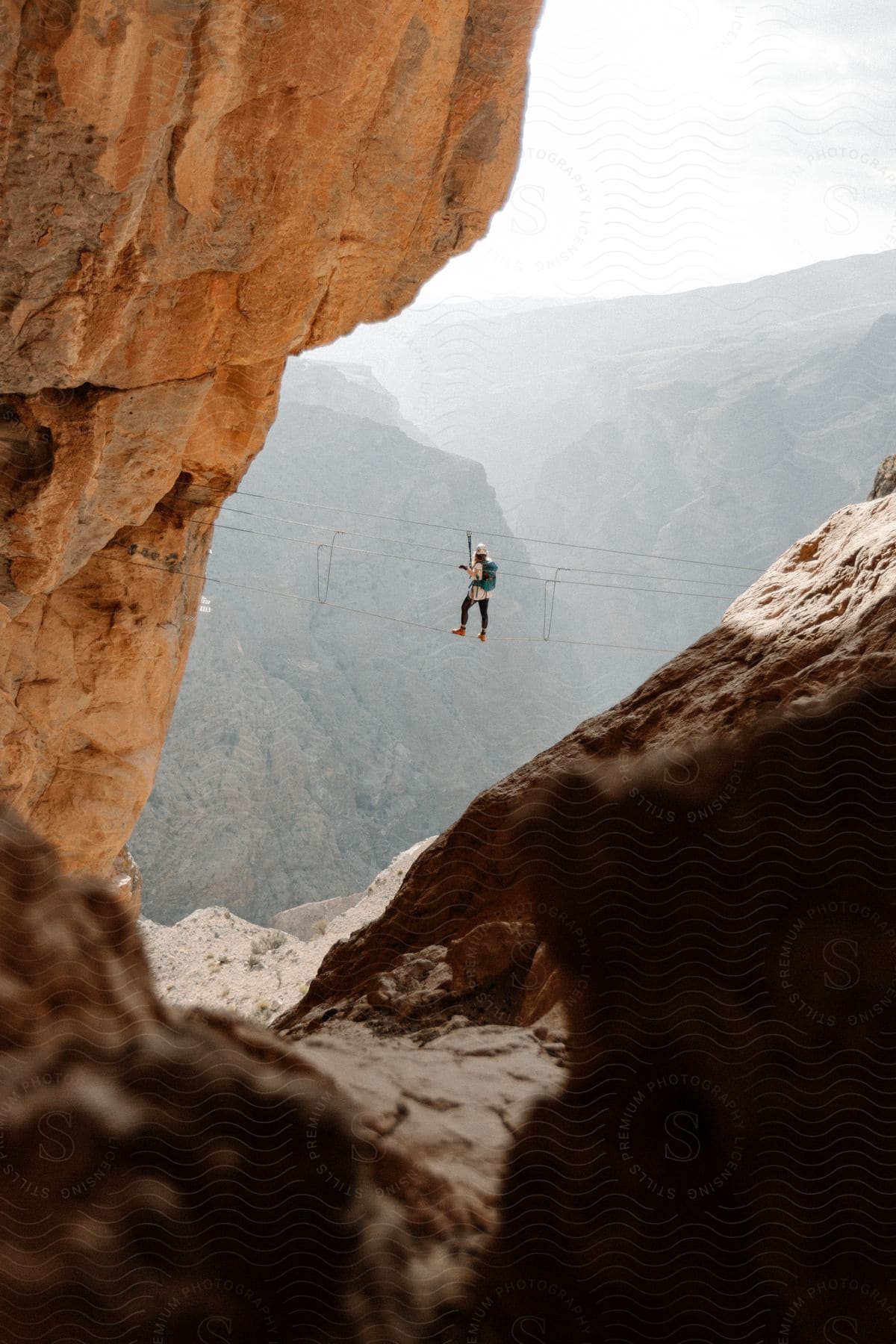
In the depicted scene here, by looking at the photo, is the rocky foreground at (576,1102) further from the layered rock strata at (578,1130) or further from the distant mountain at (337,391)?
the distant mountain at (337,391)

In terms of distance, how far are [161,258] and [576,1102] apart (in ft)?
21.8

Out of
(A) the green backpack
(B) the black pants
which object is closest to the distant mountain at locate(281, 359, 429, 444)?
(B) the black pants

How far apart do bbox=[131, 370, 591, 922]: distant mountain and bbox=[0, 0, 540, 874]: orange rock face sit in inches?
1032

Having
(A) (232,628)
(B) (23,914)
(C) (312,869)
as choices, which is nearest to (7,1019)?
(B) (23,914)

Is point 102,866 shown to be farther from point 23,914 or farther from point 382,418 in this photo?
point 382,418

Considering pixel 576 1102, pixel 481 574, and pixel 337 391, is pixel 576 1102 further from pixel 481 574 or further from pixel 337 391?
pixel 337 391

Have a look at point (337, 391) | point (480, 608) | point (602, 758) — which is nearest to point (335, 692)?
point (337, 391)

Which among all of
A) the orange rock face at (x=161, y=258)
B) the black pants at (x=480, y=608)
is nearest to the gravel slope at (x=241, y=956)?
the orange rock face at (x=161, y=258)

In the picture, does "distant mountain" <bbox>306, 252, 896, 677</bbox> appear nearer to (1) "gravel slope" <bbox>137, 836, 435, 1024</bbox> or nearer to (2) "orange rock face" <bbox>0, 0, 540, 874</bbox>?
(1) "gravel slope" <bbox>137, 836, 435, 1024</bbox>

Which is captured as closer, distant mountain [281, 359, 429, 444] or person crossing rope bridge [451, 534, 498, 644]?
person crossing rope bridge [451, 534, 498, 644]

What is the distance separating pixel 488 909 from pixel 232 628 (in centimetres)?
5403

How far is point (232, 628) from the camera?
56531mm

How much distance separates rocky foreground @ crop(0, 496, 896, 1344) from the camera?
289 cm

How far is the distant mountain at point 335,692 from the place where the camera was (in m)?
45.8
